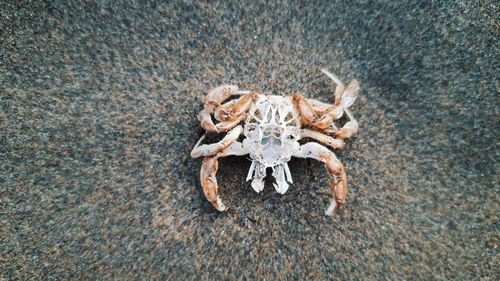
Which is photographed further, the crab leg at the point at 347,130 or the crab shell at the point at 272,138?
the crab leg at the point at 347,130

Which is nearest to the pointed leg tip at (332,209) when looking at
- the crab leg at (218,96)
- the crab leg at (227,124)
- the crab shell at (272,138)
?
the crab shell at (272,138)

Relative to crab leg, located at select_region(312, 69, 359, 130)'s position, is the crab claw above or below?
below

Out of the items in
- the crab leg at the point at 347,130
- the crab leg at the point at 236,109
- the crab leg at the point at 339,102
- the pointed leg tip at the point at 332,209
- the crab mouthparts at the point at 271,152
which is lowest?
the pointed leg tip at the point at 332,209

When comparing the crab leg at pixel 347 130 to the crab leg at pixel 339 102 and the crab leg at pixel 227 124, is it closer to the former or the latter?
the crab leg at pixel 339 102

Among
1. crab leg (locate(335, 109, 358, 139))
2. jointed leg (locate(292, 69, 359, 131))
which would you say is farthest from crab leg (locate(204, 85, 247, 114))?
crab leg (locate(335, 109, 358, 139))

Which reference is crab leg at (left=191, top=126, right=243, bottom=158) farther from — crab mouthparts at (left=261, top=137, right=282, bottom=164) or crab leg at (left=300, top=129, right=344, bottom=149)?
crab leg at (left=300, top=129, right=344, bottom=149)

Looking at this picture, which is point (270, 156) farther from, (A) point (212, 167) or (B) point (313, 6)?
(B) point (313, 6)

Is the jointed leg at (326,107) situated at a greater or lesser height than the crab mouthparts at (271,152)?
greater
